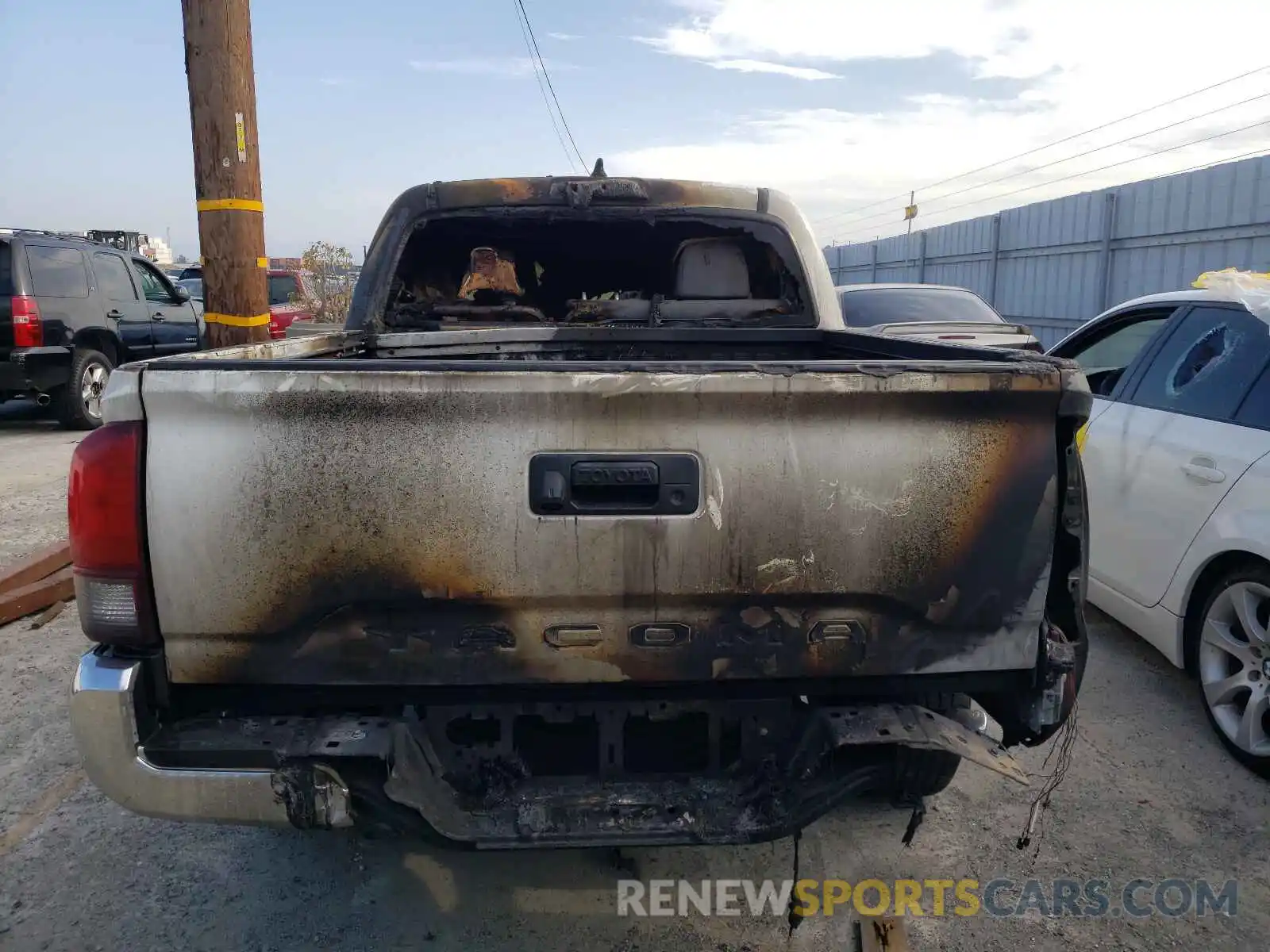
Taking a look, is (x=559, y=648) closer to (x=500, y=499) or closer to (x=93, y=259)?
(x=500, y=499)

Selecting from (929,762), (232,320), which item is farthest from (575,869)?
(232,320)

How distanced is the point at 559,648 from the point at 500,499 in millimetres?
367

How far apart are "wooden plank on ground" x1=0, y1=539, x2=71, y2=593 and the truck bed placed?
12.1ft

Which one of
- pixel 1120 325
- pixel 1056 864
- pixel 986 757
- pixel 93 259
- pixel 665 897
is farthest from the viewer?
pixel 93 259

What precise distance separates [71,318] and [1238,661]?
36.8ft

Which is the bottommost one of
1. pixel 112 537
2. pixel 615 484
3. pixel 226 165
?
pixel 112 537

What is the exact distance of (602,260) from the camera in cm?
456

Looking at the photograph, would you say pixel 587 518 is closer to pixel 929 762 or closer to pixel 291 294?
pixel 929 762

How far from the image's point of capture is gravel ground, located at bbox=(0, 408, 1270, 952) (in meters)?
2.54

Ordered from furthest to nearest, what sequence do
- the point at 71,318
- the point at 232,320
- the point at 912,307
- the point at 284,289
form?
the point at 284,289 → the point at 71,318 → the point at 912,307 → the point at 232,320

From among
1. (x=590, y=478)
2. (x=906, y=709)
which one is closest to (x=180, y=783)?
(x=590, y=478)

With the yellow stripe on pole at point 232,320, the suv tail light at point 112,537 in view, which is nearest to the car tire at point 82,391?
the yellow stripe on pole at point 232,320

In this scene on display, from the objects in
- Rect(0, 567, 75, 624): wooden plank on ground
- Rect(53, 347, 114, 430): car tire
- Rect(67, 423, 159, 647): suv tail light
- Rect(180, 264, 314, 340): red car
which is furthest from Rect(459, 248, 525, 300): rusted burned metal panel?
Rect(180, 264, 314, 340): red car

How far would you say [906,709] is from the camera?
2.21 meters
